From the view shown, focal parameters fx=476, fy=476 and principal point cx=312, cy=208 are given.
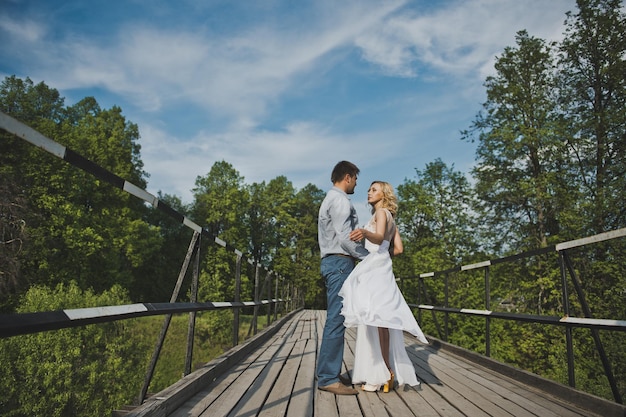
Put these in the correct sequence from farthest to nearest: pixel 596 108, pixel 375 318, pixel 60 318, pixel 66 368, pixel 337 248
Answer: pixel 66 368 → pixel 596 108 → pixel 337 248 → pixel 375 318 → pixel 60 318

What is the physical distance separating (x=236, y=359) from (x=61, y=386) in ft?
54.8

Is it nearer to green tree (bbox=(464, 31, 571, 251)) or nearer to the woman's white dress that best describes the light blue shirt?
the woman's white dress

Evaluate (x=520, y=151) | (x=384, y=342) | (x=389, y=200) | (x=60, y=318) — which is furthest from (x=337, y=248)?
(x=520, y=151)

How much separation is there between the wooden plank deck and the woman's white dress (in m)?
0.15

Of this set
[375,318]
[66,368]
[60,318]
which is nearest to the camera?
[60,318]

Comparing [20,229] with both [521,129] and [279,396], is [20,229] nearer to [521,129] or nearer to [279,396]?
[279,396]

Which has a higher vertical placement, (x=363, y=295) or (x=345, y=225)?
(x=345, y=225)

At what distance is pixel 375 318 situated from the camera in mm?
3443

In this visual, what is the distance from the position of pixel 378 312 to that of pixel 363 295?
0.16 meters

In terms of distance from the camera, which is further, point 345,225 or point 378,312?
point 345,225

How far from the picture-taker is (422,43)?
10.3 metres

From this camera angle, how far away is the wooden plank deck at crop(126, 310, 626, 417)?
265 cm

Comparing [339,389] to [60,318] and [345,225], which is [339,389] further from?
[60,318]

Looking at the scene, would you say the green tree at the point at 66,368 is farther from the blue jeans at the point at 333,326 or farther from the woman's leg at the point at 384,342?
the woman's leg at the point at 384,342
